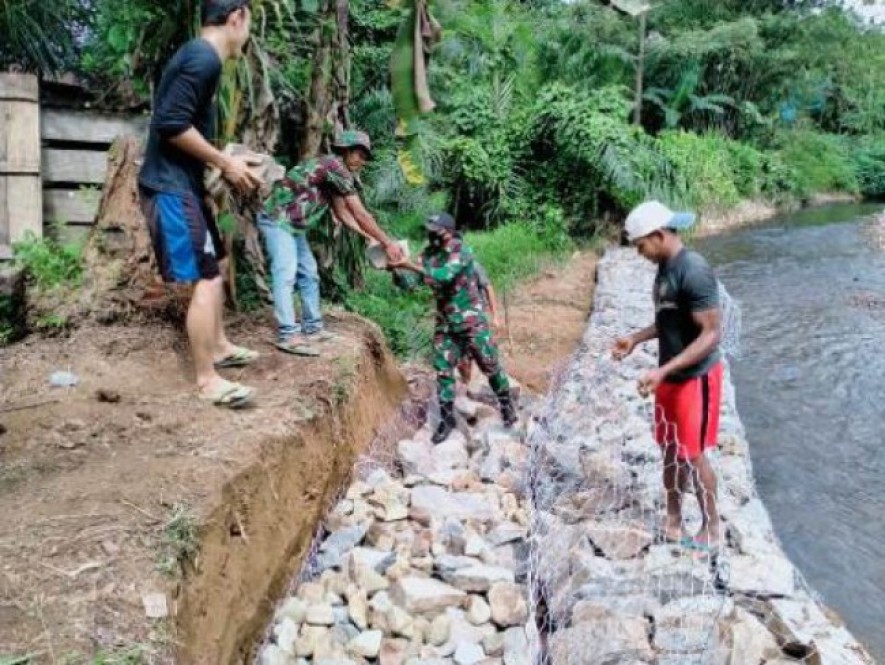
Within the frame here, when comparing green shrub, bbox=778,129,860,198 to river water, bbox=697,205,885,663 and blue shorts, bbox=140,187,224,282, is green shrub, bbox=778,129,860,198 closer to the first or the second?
Answer: river water, bbox=697,205,885,663

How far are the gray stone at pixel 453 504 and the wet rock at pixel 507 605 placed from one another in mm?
695

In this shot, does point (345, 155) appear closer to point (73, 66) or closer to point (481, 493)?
point (481, 493)

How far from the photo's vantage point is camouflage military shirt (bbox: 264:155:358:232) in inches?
182

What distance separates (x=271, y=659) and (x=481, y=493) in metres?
1.63

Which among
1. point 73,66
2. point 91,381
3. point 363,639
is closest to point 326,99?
point 91,381

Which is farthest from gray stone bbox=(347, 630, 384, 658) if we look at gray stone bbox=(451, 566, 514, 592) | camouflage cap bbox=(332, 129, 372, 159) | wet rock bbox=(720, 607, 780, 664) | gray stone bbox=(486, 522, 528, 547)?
camouflage cap bbox=(332, 129, 372, 159)

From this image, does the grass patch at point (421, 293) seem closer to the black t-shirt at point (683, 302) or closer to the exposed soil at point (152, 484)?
the exposed soil at point (152, 484)

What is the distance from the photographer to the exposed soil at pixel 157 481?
7.91 feet

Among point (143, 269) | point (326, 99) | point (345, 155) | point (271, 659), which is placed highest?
point (326, 99)

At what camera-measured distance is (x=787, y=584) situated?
11.8ft

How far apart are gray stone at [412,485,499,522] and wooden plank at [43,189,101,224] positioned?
312 cm

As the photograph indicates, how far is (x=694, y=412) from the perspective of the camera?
11.8 ft

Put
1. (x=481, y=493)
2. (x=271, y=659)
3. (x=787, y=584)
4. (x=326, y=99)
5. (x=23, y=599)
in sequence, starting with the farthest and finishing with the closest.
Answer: (x=326, y=99)
(x=481, y=493)
(x=787, y=584)
(x=271, y=659)
(x=23, y=599)

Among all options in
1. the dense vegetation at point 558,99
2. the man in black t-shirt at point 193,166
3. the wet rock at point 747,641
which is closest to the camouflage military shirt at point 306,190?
the dense vegetation at point 558,99
